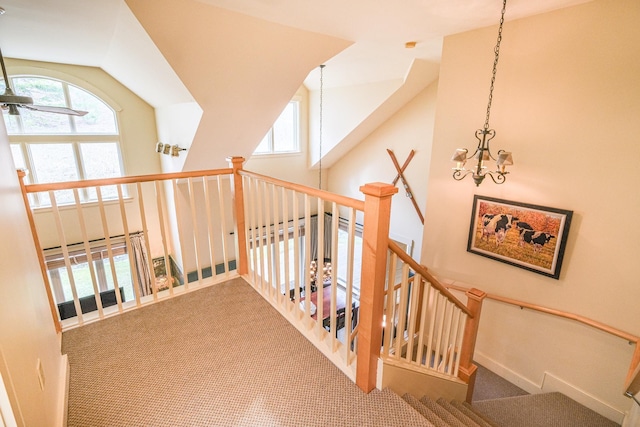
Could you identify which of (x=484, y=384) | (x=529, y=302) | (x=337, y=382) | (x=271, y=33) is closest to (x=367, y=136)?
(x=271, y=33)

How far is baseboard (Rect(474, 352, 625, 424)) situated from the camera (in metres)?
2.78

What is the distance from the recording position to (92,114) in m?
5.29

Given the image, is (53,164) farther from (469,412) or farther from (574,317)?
(574,317)

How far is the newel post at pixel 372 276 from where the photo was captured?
4.49 ft

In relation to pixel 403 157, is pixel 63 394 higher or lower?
lower

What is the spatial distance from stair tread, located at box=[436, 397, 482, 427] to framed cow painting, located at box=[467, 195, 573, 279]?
1.58 m

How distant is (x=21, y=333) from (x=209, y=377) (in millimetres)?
954

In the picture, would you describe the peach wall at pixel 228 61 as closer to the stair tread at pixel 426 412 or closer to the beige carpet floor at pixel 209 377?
the beige carpet floor at pixel 209 377

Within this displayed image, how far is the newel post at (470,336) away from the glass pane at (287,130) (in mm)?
5146

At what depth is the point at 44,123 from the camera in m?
4.95

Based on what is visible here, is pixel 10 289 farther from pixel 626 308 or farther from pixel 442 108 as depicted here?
pixel 626 308

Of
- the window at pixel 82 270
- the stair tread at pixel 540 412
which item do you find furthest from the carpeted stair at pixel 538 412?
the window at pixel 82 270

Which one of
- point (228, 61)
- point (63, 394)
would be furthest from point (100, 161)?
point (63, 394)

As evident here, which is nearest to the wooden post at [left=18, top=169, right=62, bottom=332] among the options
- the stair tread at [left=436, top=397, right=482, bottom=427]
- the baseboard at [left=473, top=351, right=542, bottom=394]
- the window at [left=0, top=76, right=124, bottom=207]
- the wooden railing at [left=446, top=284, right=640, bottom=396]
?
the stair tread at [left=436, top=397, right=482, bottom=427]
